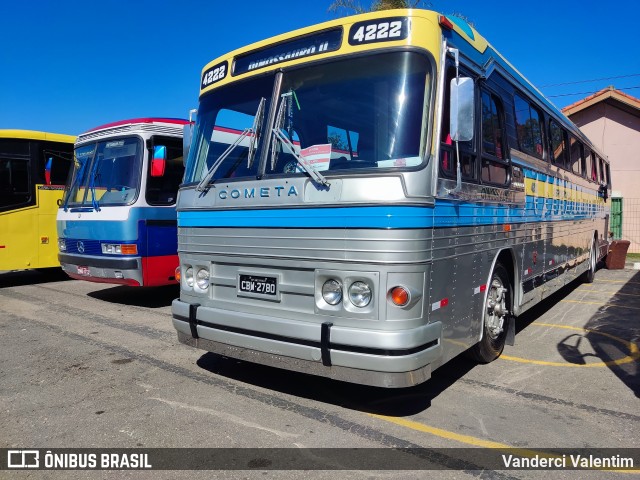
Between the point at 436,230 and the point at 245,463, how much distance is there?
215 centimetres

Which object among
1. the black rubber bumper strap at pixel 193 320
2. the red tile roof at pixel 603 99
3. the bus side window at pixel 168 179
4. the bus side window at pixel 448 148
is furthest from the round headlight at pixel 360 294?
the red tile roof at pixel 603 99

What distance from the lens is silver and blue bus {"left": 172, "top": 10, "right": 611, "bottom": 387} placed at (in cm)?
373

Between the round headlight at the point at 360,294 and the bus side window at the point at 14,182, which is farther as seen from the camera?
the bus side window at the point at 14,182

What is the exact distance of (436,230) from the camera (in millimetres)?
3953

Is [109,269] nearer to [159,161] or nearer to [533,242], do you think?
[159,161]

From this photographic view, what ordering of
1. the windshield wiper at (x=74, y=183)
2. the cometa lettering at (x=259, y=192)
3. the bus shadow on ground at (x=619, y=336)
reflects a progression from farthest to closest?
the windshield wiper at (x=74, y=183) → the bus shadow on ground at (x=619, y=336) → the cometa lettering at (x=259, y=192)

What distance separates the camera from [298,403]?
4.50 metres

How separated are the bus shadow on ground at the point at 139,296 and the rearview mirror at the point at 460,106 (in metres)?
A: 6.67

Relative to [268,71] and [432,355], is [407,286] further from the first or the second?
[268,71]

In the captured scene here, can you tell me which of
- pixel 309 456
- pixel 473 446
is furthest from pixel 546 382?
pixel 309 456

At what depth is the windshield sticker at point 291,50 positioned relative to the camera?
4250 mm

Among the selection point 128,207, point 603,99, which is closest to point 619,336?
point 128,207

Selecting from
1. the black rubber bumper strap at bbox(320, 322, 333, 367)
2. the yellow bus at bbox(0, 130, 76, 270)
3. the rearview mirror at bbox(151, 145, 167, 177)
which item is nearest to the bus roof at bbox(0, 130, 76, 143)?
the yellow bus at bbox(0, 130, 76, 270)

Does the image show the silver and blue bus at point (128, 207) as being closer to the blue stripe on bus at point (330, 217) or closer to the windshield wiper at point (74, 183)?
the windshield wiper at point (74, 183)
